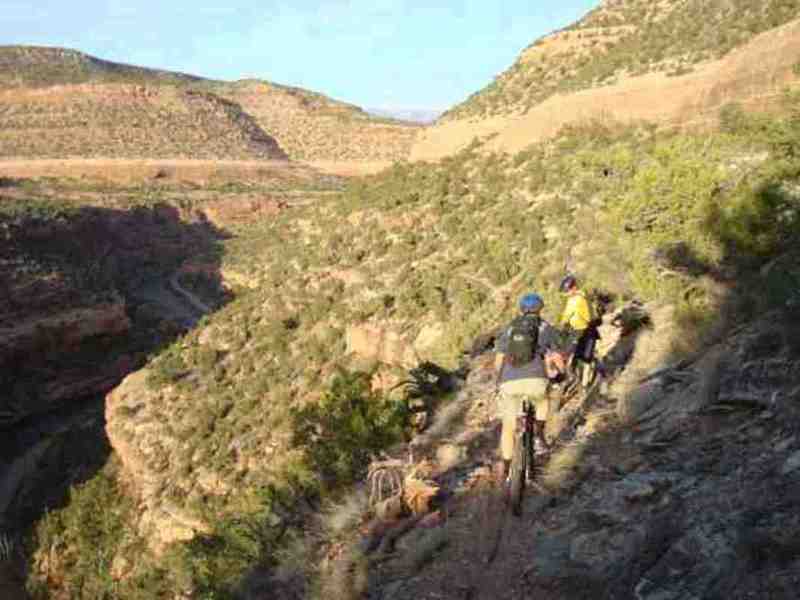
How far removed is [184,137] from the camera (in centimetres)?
7175

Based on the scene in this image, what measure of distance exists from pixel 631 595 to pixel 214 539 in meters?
9.88

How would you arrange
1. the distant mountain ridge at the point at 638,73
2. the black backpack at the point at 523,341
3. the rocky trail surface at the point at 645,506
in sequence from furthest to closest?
the distant mountain ridge at the point at 638,73, the black backpack at the point at 523,341, the rocky trail surface at the point at 645,506

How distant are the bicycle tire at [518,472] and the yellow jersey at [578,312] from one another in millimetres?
2294

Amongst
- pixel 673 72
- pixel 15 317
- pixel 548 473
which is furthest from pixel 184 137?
pixel 548 473

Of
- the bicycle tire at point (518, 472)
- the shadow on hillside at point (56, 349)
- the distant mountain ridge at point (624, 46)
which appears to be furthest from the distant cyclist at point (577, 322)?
the shadow on hillside at point (56, 349)

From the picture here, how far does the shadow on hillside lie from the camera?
82.4ft

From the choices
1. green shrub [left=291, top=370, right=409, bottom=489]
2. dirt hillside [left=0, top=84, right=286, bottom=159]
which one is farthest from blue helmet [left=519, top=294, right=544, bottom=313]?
dirt hillside [left=0, top=84, right=286, bottom=159]

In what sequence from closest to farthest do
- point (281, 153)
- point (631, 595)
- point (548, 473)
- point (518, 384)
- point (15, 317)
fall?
point (631, 595) < point (518, 384) < point (548, 473) < point (15, 317) < point (281, 153)

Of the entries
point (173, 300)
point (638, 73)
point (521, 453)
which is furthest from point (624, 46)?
point (173, 300)

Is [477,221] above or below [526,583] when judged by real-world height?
above

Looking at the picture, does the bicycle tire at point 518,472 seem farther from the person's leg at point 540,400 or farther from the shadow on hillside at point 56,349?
the shadow on hillside at point 56,349

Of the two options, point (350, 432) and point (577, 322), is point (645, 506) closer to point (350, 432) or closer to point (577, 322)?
point (577, 322)

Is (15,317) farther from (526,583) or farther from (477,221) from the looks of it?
(526,583)

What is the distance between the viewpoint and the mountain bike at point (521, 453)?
20.3 ft
